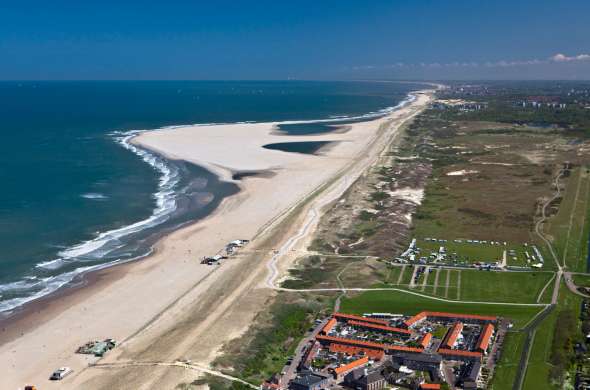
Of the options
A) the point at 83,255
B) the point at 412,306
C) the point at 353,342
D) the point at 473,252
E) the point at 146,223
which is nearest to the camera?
the point at 353,342

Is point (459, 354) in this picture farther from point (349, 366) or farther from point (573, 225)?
point (573, 225)

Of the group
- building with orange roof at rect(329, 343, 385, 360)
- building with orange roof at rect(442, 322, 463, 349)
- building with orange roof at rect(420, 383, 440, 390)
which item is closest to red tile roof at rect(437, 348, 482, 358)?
building with orange roof at rect(442, 322, 463, 349)

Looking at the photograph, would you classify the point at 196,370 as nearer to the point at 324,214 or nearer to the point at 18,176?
the point at 324,214

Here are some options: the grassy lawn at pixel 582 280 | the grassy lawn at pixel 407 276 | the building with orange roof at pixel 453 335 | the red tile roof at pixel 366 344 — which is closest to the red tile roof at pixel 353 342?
the red tile roof at pixel 366 344

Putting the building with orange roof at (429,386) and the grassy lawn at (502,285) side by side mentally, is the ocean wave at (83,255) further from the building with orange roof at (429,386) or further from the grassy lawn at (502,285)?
the building with orange roof at (429,386)

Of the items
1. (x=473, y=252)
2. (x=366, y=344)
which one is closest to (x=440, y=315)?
(x=366, y=344)
